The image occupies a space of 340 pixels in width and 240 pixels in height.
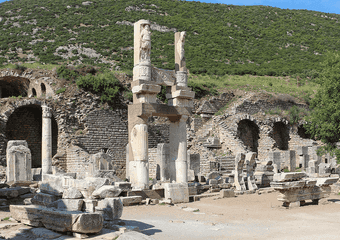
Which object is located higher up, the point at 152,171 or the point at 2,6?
the point at 2,6

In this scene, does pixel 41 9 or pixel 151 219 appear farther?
pixel 41 9

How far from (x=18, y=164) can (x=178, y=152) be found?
6691 millimetres

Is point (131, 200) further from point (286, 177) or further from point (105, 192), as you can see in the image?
point (286, 177)

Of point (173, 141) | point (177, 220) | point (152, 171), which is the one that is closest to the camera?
point (177, 220)

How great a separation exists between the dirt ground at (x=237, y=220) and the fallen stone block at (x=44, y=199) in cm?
85

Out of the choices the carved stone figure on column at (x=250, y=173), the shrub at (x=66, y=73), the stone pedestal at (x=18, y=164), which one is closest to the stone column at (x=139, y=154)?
the stone pedestal at (x=18, y=164)

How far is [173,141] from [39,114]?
1399 centimetres

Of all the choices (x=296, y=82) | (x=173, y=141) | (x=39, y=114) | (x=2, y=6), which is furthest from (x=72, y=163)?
(x=2, y=6)

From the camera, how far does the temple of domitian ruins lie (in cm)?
981

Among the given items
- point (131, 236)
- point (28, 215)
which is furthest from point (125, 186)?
point (131, 236)

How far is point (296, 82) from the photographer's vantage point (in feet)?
131

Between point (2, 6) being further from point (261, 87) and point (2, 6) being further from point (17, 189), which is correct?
point (17, 189)

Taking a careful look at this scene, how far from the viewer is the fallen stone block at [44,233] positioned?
646cm

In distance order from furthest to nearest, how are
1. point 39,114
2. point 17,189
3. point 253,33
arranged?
1. point 253,33
2. point 39,114
3. point 17,189
